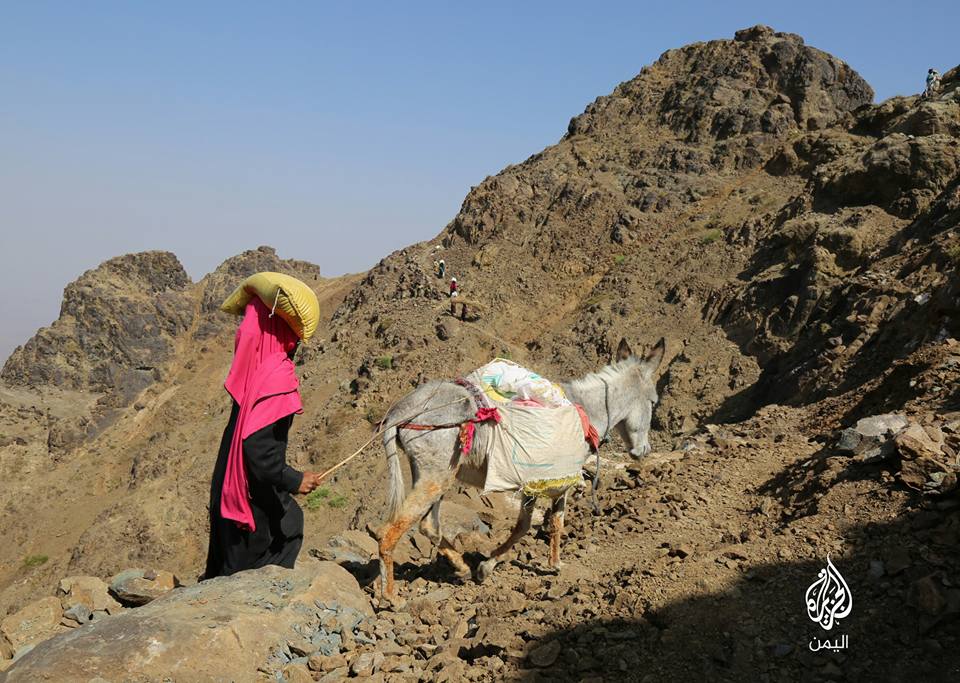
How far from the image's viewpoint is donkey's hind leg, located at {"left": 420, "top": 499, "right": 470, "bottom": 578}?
20.5 feet

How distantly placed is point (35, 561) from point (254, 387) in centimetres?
2261

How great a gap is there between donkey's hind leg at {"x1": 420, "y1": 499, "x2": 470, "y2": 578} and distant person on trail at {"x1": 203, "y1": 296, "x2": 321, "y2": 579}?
7.22 ft

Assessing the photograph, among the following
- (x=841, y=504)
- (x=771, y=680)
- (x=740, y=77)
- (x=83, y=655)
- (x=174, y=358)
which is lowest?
(x=771, y=680)

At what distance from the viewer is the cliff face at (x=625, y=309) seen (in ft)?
38.3

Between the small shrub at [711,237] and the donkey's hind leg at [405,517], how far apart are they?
18.7m

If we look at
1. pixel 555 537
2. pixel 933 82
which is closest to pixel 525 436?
pixel 555 537

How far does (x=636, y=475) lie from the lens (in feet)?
26.9

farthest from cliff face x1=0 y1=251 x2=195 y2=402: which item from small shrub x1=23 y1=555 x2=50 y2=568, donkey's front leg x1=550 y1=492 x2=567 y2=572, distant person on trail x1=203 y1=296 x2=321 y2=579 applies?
distant person on trail x1=203 y1=296 x2=321 y2=579

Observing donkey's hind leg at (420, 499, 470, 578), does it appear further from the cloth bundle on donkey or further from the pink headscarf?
the pink headscarf

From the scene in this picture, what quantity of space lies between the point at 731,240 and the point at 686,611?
19.4m

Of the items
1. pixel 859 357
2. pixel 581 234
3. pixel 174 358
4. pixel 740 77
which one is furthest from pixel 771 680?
pixel 174 358

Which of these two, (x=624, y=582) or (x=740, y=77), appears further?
(x=740, y=77)

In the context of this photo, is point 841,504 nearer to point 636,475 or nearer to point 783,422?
point 636,475

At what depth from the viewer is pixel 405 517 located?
18.6 feet
